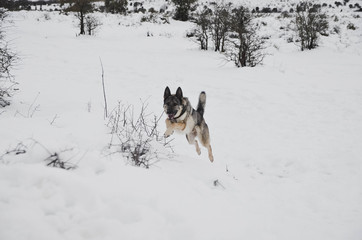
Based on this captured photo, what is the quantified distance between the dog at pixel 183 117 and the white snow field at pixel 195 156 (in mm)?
546

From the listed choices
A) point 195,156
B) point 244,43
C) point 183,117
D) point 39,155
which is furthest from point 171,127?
point 244,43

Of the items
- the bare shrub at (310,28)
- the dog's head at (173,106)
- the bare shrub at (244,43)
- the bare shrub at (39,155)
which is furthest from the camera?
the bare shrub at (310,28)

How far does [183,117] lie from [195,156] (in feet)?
4.21

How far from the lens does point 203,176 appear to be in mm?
3178

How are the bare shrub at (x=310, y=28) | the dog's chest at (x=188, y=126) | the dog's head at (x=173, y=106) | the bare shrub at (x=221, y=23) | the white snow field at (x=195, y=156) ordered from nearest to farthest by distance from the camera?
the white snow field at (x=195, y=156) < the dog's head at (x=173, y=106) < the dog's chest at (x=188, y=126) < the bare shrub at (x=310, y=28) < the bare shrub at (x=221, y=23)

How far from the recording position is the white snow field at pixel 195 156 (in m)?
1.84

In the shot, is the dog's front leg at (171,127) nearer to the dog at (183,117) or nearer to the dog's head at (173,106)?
the dog at (183,117)

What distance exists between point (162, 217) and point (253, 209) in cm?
155

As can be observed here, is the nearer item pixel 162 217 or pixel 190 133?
pixel 162 217

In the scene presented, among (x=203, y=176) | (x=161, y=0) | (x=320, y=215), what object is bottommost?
(x=320, y=215)

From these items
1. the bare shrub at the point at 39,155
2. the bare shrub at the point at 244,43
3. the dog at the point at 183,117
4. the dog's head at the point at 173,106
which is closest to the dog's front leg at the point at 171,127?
the dog at the point at 183,117

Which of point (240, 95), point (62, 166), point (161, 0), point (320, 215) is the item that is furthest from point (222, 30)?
point (161, 0)

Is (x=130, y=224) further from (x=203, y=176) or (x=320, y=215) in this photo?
(x=320, y=215)

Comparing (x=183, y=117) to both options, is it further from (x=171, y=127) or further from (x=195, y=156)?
(x=195, y=156)
